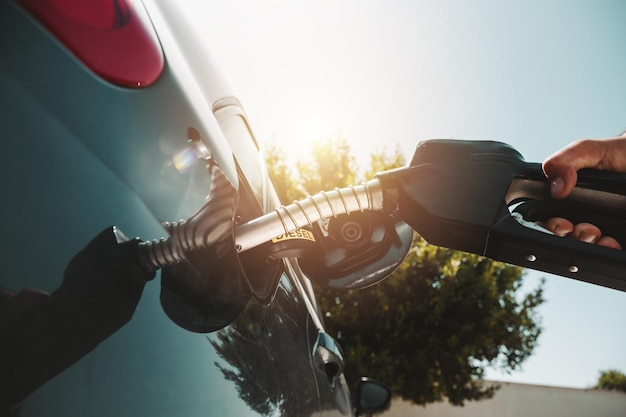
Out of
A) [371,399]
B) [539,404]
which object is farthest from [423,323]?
[539,404]

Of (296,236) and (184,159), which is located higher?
(184,159)

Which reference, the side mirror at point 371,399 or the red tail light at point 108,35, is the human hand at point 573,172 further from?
the side mirror at point 371,399

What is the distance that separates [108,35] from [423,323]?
977cm

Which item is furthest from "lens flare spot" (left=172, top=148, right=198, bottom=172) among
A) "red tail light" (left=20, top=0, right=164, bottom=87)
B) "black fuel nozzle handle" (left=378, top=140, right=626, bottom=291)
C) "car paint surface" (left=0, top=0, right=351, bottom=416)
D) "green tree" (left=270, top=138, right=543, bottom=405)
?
"green tree" (left=270, top=138, right=543, bottom=405)

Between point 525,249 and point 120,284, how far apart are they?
69 centimetres

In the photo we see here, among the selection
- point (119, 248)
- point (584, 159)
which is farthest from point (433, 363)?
point (119, 248)

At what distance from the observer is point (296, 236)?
0.94m

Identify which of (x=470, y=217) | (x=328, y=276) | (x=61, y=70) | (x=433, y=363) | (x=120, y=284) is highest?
(x=61, y=70)

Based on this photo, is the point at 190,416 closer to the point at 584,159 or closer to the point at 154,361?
the point at 154,361

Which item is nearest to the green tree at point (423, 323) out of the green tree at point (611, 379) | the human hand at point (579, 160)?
the human hand at point (579, 160)

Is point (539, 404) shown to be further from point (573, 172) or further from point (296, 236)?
point (296, 236)

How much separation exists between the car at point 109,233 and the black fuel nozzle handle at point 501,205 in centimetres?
38

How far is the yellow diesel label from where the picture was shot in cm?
93

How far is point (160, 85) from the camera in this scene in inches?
27.4
